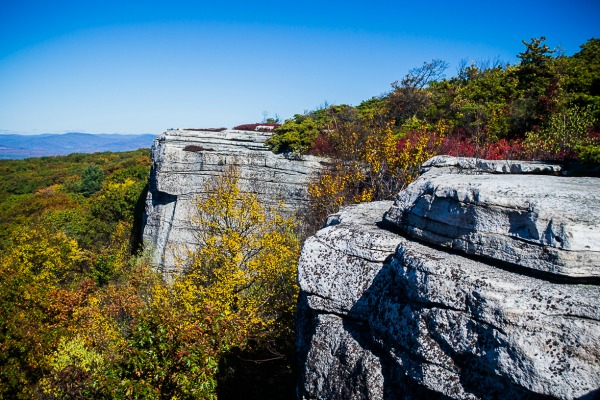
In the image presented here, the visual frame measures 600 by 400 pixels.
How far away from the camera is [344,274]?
6855 mm

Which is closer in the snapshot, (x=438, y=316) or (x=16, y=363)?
(x=438, y=316)

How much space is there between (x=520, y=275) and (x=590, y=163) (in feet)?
15.2

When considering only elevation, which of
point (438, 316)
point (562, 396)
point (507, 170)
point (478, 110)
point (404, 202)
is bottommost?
point (562, 396)

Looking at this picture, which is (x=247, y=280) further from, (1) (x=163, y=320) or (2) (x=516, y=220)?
(2) (x=516, y=220)

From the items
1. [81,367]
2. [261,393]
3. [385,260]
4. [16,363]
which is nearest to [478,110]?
[385,260]

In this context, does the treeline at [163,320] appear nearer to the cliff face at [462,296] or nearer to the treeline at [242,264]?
the treeline at [242,264]

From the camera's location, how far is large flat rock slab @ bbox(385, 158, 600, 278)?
191 inches

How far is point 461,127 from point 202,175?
1744 cm

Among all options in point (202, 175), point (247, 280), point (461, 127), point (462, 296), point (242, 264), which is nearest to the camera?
point (462, 296)

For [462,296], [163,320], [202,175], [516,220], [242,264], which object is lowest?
[242,264]

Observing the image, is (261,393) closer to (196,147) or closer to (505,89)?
(196,147)

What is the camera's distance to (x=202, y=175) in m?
23.5

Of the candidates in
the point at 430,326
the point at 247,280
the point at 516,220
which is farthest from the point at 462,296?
the point at 247,280

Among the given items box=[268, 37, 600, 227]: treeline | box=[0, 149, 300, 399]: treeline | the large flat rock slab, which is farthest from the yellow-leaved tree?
the large flat rock slab
